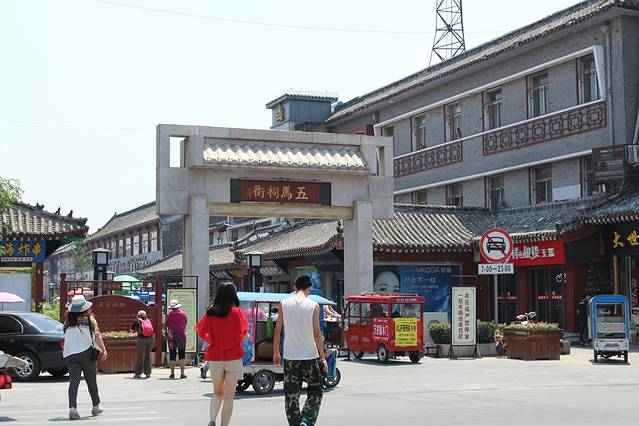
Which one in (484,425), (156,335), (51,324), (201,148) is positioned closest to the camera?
(484,425)

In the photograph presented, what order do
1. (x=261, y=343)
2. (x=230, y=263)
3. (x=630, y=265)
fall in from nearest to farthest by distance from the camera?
(x=261, y=343) → (x=630, y=265) → (x=230, y=263)

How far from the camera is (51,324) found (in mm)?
21094

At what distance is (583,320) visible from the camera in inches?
1125

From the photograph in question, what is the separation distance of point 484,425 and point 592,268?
59.2 feet

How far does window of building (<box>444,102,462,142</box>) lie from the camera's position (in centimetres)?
3791

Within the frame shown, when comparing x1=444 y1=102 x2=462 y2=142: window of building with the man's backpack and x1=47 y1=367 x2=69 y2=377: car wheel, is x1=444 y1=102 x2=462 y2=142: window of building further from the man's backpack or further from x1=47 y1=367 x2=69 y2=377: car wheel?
A: x1=47 y1=367 x2=69 y2=377: car wheel

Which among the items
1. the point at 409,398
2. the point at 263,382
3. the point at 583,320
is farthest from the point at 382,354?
the point at 409,398

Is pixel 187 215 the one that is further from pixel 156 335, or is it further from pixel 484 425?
pixel 484 425

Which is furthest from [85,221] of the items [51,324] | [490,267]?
[490,267]

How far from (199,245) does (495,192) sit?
48.5 ft

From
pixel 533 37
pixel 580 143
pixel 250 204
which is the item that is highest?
pixel 533 37

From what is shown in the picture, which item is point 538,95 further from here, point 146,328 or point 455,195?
point 146,328

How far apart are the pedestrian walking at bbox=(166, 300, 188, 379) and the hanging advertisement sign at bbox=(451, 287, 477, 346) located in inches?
311

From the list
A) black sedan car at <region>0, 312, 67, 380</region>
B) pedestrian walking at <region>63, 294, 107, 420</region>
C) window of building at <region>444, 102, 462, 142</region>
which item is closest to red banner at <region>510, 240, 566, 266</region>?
window of building at <region>444, 102, 462, 142</region>
